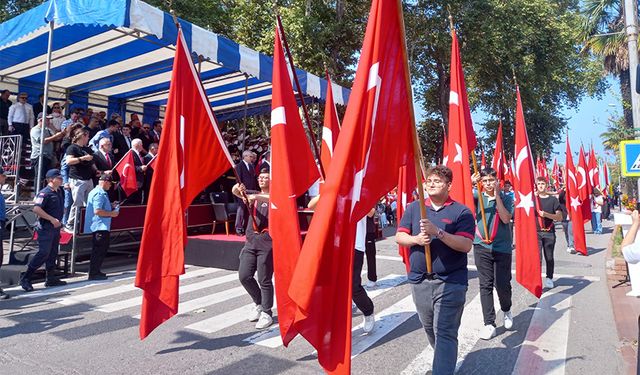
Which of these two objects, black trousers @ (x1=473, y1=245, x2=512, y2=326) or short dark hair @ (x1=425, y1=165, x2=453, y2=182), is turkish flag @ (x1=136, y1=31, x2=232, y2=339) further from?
black trousers @ (x1=473, y1=245, x2=512, y2=326)

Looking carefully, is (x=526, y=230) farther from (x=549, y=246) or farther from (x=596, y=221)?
(x=596, y=221)

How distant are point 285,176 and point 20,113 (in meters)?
9.37

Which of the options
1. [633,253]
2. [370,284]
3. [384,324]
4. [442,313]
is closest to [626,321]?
[384,324]

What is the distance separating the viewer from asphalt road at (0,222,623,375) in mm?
4289

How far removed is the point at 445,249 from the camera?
3.59 meters

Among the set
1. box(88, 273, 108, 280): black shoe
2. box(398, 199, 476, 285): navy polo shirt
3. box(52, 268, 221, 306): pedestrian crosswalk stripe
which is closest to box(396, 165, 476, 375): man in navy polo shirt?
box(398, 199, 476, 285): navy polo shirt

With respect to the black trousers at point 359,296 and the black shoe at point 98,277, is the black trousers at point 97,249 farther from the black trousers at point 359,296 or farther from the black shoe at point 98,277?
the black trousers at point 359,296

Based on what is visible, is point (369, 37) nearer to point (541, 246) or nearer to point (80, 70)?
point (541, 246)

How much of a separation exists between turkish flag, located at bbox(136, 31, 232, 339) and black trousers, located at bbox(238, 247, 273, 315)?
2.79ft

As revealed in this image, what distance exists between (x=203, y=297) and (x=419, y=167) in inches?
186

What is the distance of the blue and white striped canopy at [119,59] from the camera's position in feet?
26.0

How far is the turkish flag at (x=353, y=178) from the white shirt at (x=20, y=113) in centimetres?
1050

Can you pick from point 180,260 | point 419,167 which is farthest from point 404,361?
point 180,260

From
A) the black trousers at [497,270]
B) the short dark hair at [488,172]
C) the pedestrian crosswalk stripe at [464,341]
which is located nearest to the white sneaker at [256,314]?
the pedestrian crosswalk stripe at [464,341]
